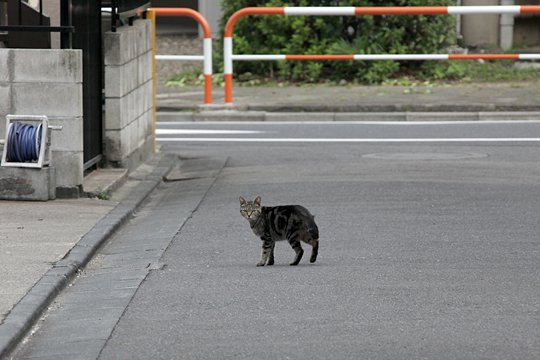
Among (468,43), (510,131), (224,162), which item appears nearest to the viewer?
(224,162)

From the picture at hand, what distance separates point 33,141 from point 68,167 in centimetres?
48

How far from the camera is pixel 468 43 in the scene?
27.3 metres

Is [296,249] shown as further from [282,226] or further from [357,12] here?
[357,12]

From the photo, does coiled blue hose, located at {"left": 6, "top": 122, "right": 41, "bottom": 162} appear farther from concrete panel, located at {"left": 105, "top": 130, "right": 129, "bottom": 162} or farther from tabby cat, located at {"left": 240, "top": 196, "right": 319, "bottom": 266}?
tabby cat, located at {"left": 240, "top": 196, "right": 319, "bottom": 266}

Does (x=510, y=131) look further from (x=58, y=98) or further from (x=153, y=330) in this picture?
(x=153, y=330)

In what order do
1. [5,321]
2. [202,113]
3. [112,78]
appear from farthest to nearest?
[202,113]
[112,78]
[5,321]

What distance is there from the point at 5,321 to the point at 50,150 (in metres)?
4.75

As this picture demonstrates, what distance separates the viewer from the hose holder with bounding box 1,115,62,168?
12320mm

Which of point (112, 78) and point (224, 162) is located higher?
point (112, 78)

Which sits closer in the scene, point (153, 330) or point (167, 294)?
point (153, 330)

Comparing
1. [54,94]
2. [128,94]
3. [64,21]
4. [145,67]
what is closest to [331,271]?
[54,94]

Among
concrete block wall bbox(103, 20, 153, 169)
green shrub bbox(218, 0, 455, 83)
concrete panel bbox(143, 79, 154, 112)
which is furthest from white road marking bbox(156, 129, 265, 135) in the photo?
green shrub bbox(218, 0, 455, 83)

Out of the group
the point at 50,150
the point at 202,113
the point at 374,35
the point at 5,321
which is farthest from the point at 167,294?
the point at 374,35

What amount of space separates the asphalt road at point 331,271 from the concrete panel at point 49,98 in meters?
1.21
